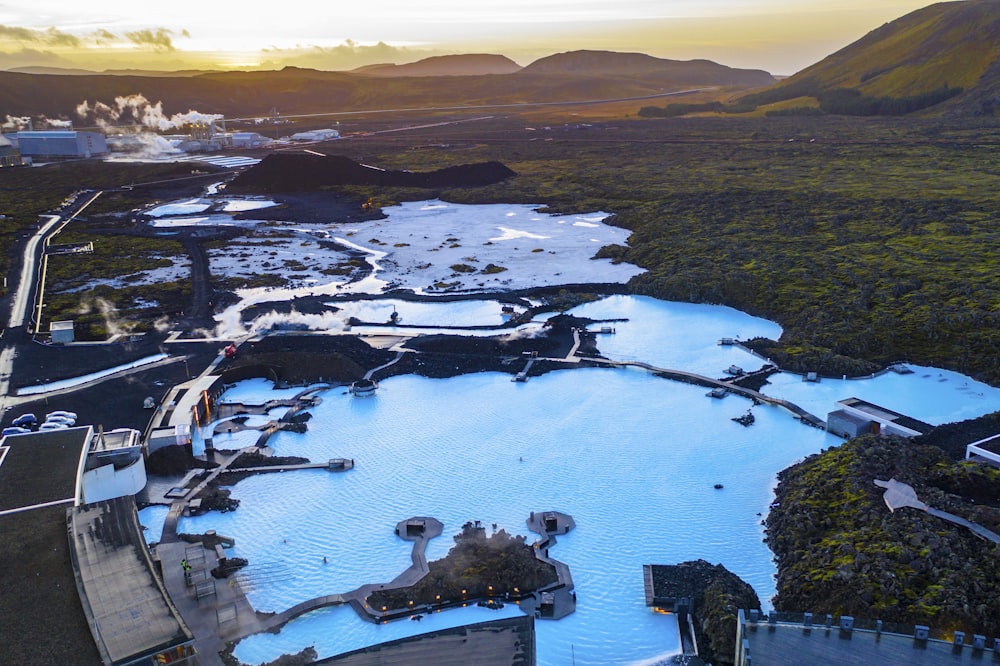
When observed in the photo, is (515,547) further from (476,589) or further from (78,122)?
(78,122)

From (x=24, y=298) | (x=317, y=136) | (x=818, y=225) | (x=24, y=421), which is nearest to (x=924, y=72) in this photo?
(x=818, y=225)

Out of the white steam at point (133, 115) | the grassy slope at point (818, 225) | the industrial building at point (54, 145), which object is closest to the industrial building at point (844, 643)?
the grassy slope at point (818, 225)

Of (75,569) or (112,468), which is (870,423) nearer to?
(75,569)

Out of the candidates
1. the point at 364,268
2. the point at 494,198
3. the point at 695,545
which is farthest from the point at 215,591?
the point at 494,198

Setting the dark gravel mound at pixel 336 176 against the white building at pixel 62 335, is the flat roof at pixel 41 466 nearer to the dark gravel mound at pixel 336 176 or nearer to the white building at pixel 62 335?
the white building at pixel 62 335

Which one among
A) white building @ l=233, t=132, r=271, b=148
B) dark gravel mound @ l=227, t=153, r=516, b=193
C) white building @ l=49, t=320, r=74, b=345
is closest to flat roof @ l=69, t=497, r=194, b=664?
white building @ l=49, t=320, r=74, b=345
